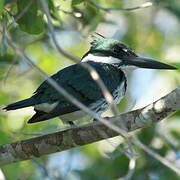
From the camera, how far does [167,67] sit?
13.8 ft

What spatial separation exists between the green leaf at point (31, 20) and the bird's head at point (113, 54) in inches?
30.5

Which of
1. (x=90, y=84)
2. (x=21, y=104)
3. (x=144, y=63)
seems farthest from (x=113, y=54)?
(x=21, y=104)

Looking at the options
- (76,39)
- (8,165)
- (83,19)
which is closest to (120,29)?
(76,39)

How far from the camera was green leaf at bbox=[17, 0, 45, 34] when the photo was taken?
4012 mm

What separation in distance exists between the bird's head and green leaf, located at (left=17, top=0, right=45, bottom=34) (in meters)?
0.78

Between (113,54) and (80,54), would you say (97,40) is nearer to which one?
(113,54)

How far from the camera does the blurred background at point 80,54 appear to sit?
417 centimetres

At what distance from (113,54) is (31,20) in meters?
0.89

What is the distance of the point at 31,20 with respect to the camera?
4.01 metres

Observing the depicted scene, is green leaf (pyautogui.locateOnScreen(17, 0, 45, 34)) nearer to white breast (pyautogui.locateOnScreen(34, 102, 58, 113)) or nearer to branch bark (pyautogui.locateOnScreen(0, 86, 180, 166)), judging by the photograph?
white breast (pyautogui.locateOnScreen(34, 102, 58, 113))

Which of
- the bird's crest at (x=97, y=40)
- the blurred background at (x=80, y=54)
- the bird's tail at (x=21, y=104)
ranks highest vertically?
the bird's tail at (x=21, y=104)

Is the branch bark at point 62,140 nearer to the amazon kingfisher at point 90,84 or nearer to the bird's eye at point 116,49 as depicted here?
the amazon kingfisher at point 90,84

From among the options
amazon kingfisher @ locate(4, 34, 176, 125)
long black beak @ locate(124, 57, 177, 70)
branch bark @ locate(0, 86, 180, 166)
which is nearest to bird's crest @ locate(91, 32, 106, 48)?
amazon kingfisher @ locate(4, 34, 176, 125)

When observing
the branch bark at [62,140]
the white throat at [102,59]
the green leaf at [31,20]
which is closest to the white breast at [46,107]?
the branch bark at [62,140]
